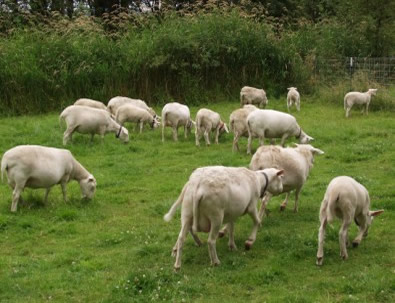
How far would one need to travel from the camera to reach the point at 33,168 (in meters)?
10.2

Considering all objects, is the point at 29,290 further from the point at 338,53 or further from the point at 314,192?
the point at 338,53

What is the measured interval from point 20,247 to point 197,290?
131 inches

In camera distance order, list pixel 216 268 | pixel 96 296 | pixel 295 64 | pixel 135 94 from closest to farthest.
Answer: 1. pixel 96 296
2. pixel 216 268
3. pixel 135 94
4. pixel 295 64

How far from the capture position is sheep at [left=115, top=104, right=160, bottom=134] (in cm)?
1745

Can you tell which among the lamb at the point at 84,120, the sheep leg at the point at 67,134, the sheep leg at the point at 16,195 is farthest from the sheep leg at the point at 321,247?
the sheep leg at the point at 67,134

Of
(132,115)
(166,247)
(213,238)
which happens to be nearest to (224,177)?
(213,238)

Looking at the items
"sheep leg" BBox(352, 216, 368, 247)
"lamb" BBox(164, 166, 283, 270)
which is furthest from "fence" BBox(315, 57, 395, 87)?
"lamb" BBox(164, 166, 283, 270)

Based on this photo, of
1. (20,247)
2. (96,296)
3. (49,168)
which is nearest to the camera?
(96,296)

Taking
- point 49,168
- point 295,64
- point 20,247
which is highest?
Result: point 295,64

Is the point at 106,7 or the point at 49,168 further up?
the point at 106,7

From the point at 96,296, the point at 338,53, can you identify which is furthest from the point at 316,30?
the point at 96,296

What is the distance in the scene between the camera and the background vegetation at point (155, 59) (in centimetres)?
2088

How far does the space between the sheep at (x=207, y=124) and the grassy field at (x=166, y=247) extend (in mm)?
1236

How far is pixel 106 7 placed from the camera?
1505 inches
